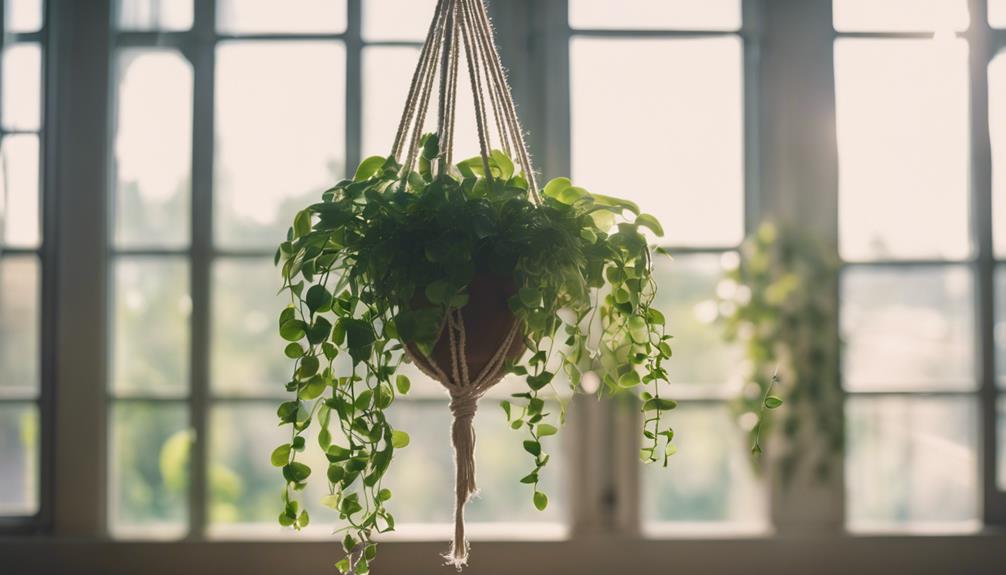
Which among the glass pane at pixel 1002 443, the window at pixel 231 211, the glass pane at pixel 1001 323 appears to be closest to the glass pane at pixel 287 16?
the window at pixel 231 211

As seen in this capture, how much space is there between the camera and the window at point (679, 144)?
6.03ft

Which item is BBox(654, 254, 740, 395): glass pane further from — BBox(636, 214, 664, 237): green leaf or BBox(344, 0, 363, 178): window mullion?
BBox(636, 214, 664, 237): green leaf

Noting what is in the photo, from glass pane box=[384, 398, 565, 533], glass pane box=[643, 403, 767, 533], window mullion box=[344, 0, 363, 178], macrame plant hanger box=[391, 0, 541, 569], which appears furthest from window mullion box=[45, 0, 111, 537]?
glass pane box=[643, 403, 767, 533]

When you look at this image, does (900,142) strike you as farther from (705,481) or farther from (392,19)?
(392,19)

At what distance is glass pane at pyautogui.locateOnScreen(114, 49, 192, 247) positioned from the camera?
1829mm

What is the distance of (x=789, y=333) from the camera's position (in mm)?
1765

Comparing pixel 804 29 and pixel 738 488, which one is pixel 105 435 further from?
pixel 804 29

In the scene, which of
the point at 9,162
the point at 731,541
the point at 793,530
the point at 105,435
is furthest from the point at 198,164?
the point at 793,530

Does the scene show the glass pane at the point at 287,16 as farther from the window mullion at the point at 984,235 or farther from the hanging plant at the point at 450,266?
the window mullion at the point at 984,235

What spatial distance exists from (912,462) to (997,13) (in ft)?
3.70

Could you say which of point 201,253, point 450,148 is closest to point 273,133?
point 201,253

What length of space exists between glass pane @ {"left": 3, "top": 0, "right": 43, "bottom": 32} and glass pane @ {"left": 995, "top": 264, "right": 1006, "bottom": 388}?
2.43m

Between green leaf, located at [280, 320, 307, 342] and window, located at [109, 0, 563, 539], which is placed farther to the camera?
window, located at [109, 0, 563, 539]

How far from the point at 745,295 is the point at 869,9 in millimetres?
783
